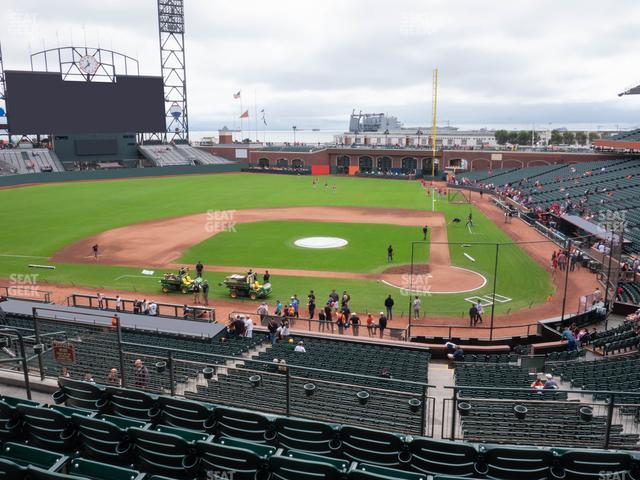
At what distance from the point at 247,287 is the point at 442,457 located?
21162mm

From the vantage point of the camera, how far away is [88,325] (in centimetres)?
997

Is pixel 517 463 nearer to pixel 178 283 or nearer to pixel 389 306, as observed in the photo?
pixel 389 306

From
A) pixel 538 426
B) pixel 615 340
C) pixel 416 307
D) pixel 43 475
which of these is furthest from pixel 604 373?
pixel 43 475

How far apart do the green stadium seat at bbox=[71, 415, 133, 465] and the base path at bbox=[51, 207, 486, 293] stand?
65.4ft

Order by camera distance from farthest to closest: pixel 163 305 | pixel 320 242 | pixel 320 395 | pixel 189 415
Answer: pixel 320 242
pixel 163 305
pixel 320 395
pixel 189 415

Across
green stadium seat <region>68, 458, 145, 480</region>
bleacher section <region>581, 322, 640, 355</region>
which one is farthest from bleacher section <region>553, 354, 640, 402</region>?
green stadium seat <region>68, 458, 145, 480</region>

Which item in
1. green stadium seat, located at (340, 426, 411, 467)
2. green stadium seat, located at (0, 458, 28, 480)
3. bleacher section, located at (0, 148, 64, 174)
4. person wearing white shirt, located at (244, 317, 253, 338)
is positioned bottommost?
person wearing white shirt, located at (244, 317, 253, 338)

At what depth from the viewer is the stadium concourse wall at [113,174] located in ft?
244

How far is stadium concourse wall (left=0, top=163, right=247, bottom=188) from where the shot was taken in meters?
74.4

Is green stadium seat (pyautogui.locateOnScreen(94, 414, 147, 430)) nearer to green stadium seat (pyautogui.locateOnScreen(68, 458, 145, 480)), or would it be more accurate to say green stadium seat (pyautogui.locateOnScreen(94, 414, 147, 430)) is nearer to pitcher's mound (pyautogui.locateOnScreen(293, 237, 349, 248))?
green stadium seat (pyautogui.locateOnScreen(68, 458, 145, 480))

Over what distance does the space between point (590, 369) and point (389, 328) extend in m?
8.88

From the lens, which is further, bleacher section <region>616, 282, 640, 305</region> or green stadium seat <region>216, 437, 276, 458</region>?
bleacher section <region>616, 282, 640, 305</region>

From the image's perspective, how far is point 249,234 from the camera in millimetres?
42062

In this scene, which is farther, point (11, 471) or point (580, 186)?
point (580, 186)
